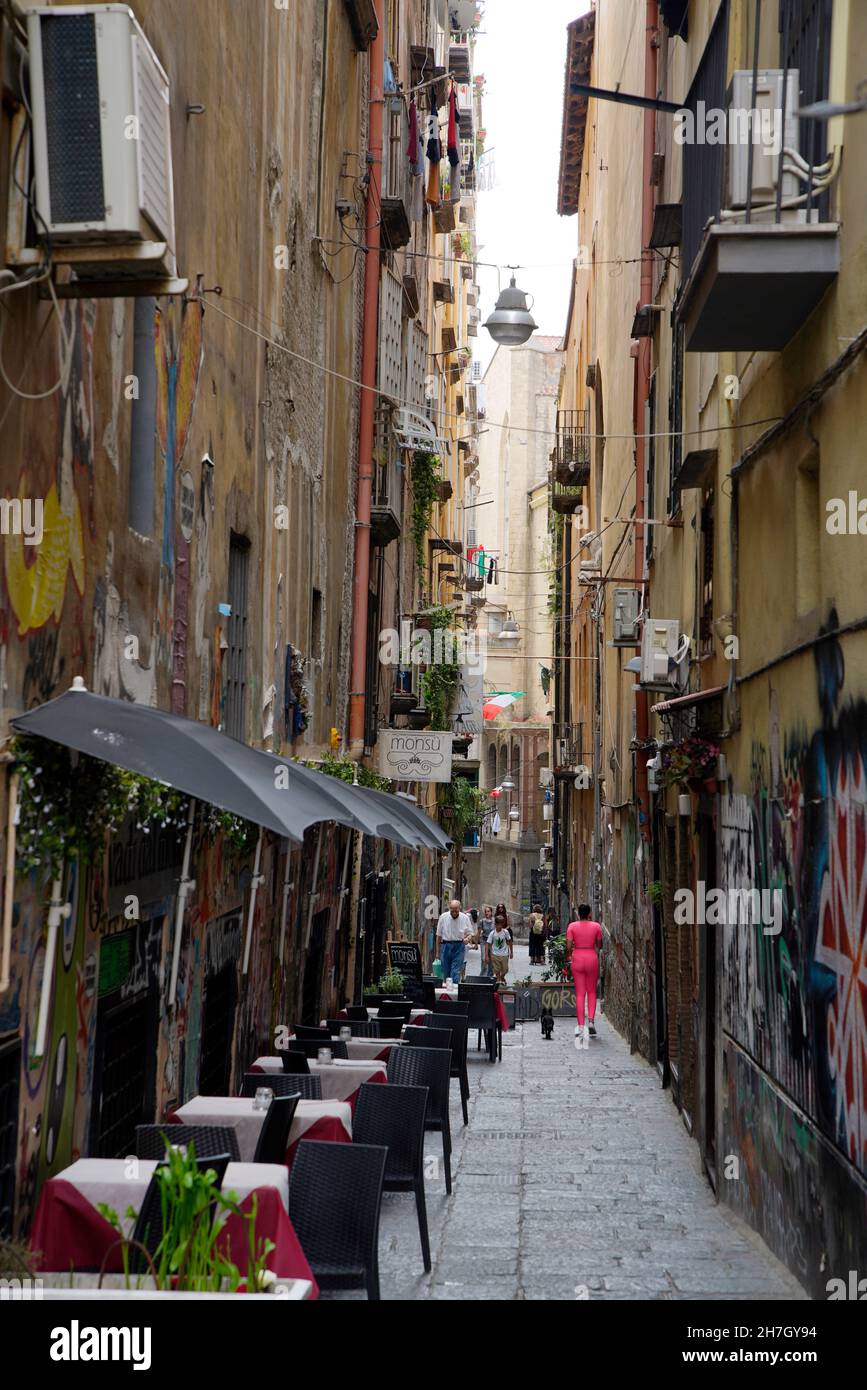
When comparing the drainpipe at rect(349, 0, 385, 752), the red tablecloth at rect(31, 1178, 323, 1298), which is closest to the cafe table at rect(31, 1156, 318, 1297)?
the red tablecloth at rect(31, 1178, 323, 1298)

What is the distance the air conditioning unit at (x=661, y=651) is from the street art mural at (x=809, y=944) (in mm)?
3350

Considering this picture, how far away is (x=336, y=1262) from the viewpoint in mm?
7242

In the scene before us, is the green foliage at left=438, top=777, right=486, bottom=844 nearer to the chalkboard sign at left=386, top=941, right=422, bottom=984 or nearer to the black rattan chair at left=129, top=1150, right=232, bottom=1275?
the chalkboard sign at left=386, top=941, right=422, bottom=984

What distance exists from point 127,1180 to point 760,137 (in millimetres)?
5809

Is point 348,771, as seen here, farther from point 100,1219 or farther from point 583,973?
point 100,1219

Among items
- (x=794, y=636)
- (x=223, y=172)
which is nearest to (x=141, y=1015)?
(x=794, y=636)

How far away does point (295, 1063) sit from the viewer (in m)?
10.8

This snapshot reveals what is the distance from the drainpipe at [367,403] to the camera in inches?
761

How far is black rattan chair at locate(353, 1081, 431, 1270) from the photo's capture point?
902cm

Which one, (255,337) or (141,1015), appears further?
(255,337)

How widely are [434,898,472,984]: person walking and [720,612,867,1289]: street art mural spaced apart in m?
13.0

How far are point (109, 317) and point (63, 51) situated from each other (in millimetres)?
1977
